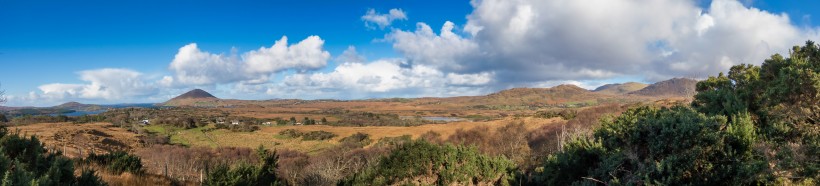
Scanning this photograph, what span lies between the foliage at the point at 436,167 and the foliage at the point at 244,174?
334 centimetres

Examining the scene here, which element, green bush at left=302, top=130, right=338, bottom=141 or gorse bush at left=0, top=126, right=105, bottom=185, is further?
green bush at left=302, top=130, right=338, bottom=141

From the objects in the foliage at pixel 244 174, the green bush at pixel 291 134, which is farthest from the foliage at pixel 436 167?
the green bush at pixel 291 134

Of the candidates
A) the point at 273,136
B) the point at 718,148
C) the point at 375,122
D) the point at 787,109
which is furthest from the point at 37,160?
the point at 375,122

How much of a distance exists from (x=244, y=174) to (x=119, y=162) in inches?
158

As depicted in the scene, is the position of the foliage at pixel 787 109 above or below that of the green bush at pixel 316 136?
above

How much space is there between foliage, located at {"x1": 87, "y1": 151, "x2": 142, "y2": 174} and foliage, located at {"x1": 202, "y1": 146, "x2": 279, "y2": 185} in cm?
275

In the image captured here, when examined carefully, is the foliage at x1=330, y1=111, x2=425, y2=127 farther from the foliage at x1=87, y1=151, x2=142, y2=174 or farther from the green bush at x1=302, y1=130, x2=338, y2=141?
the foliage at x1=87, y1=151, x2=142, y2=174

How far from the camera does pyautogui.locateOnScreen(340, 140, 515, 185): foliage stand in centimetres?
1541

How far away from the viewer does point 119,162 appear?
12.7 meters

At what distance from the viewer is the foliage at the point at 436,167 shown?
15414 millimetres

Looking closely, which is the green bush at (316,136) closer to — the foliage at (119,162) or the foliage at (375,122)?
the foliage at (375,122)

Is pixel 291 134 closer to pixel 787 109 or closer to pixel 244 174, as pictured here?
pixel 244 174

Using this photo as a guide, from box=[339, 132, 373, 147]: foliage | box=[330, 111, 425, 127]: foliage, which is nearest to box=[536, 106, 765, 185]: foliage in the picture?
box=[339, 132, 373, 147]: foliage

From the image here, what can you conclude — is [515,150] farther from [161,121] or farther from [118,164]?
[161,121]
